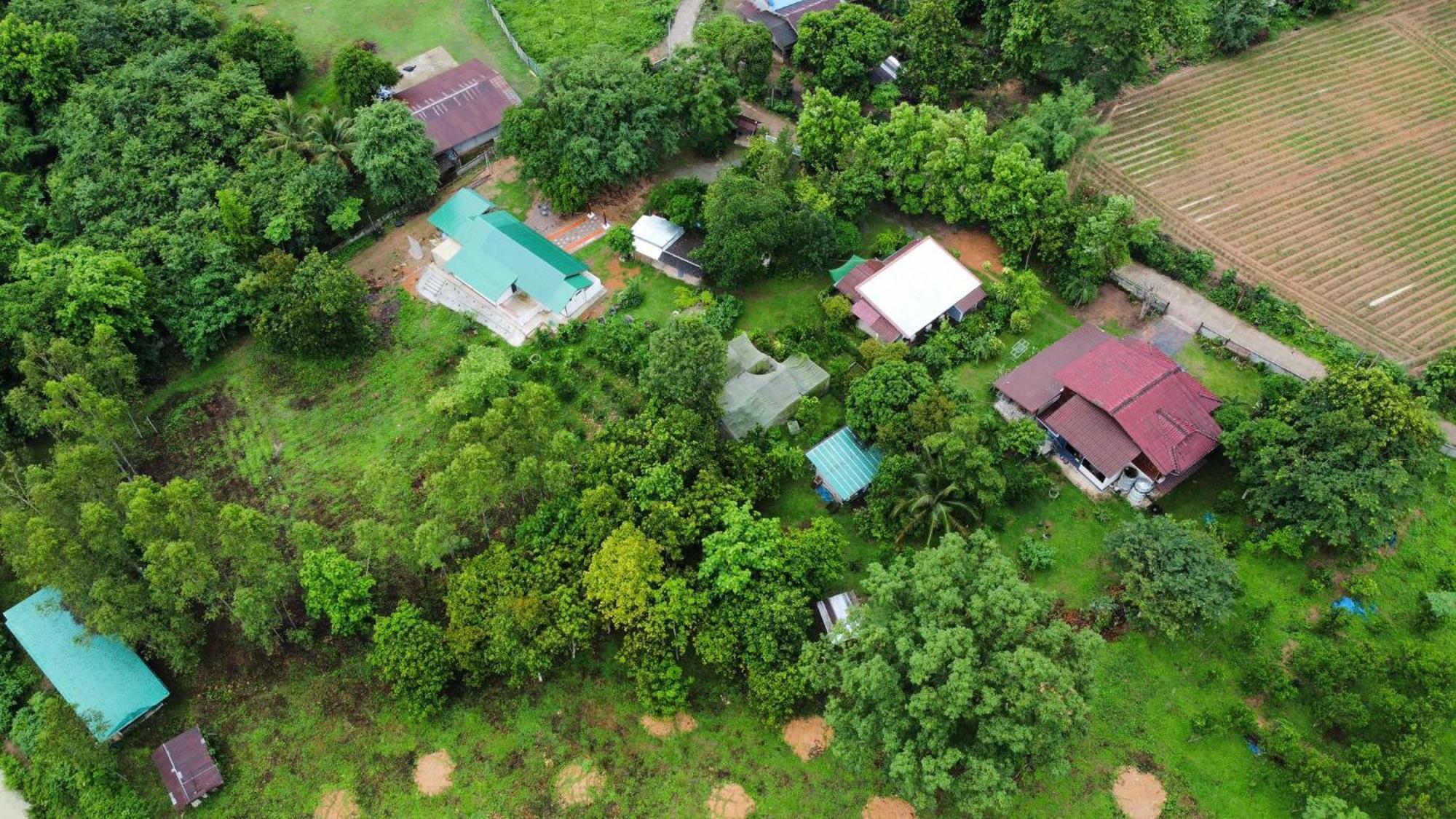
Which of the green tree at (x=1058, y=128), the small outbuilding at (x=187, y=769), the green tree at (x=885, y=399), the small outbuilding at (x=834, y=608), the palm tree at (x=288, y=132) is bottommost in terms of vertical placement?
the small outbuilding at (x=187, y=769)

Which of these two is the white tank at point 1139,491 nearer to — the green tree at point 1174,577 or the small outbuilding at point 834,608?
the green tree at point 1174,577

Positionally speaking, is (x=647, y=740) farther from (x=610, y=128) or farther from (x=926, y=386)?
(x=610, y=128)

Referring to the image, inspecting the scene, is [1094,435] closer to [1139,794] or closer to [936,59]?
[1139,794]

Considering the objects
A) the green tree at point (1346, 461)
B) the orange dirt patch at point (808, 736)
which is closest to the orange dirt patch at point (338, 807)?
the orange dirt patch at point (808, 736)

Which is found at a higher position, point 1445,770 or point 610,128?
point 610,128

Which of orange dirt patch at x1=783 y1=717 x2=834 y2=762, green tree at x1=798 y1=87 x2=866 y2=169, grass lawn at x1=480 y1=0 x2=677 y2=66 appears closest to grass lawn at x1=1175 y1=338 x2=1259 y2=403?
green tree at x1=798 y1=87 x2=866 y2=169

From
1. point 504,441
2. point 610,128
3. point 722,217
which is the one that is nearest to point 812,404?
point 722,217
